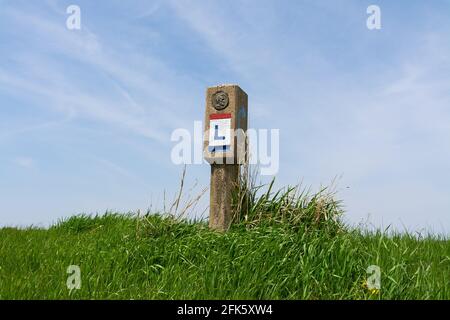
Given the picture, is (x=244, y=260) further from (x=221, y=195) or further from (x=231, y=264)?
(x=221, y=195)

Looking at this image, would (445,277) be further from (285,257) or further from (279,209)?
(279,209)

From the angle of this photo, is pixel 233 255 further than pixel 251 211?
No

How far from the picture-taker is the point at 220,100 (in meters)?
5.48

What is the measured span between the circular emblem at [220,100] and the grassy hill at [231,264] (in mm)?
1435

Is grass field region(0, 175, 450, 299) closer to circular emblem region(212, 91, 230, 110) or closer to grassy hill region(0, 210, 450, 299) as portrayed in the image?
grassy hill region(0, 210, 450, 299)

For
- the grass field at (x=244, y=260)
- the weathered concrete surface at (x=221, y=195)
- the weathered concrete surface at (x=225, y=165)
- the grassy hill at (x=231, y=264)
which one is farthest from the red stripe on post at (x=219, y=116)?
the grassy hill at (x=231, y=264)

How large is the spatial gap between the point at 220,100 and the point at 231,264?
2.09m

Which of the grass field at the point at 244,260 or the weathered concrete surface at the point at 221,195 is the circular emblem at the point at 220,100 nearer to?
the weathered concrete surface at the point at 221,195

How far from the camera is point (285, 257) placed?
13.9 feet

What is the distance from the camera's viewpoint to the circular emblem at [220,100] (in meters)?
5.44

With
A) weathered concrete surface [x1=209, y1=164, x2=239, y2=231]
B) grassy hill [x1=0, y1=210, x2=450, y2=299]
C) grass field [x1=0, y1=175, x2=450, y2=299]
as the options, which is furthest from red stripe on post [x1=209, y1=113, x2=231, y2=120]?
grassy hill [x1=0, y1=210, x2=450, y2=299]
